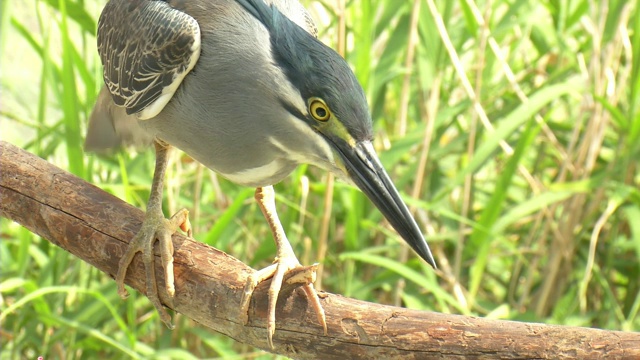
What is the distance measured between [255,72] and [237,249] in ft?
5.19

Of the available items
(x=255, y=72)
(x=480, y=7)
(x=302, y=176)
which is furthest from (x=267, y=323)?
(x=480, y=7)

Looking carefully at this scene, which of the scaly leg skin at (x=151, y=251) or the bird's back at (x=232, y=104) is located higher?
the bird's back at (x=232, y=104)

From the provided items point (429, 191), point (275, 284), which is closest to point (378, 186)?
point (275, 284)

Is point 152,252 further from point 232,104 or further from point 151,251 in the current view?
point 232,104

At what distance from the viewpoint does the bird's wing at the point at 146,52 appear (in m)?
2.06

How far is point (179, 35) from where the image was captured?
2053 millimetres

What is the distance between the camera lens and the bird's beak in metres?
1.77

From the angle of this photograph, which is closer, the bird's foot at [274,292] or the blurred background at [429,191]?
the bird's foot at [274,292]

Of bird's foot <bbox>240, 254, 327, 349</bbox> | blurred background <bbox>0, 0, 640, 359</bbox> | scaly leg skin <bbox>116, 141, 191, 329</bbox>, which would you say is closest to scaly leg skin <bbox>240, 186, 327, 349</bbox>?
bird's foot <bbox>240, 254, 327, 349</bbox>

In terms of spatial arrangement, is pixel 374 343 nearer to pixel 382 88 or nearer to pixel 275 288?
pixel 275 288

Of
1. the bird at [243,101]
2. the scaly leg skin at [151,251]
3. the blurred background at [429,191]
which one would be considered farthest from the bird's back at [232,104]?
the blurred background at [429,191]

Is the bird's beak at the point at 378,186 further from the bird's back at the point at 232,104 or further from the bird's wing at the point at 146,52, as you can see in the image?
the bird's wing at the point at 146,52

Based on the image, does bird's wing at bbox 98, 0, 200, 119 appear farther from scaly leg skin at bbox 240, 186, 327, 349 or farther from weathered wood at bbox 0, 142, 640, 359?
scaly leg skin at bbox 240, 186, 327, 349

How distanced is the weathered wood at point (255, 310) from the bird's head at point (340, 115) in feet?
0.56
